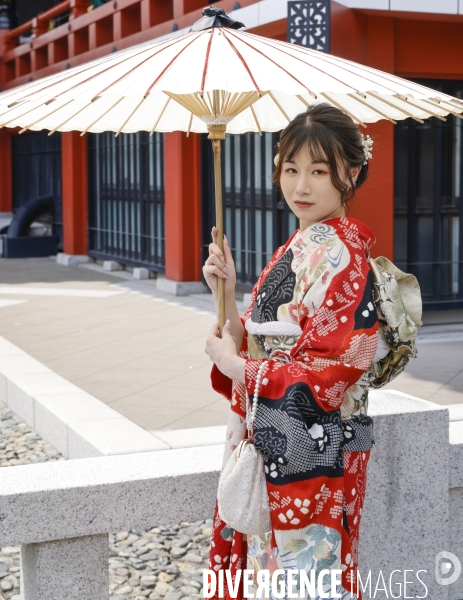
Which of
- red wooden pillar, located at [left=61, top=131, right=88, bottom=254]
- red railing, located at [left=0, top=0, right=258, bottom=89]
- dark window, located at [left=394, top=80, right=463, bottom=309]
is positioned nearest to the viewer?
dark window, located at [left=394, top=80, right=463, bottom=309]

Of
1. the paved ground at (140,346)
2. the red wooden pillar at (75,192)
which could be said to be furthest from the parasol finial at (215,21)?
the red wooden pillar at (75,192)

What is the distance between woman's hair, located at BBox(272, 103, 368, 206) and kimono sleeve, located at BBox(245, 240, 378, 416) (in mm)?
233

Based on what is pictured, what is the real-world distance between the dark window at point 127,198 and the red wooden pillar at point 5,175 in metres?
6.32

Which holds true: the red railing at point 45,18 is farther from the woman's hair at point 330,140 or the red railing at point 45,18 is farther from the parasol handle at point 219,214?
the woman's hair at point 330,140

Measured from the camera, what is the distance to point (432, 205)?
9.29 meters

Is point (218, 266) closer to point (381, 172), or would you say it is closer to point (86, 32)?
point (381, 172)

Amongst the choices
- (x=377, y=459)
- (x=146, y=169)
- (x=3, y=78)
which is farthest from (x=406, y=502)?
(x=3, y=78)

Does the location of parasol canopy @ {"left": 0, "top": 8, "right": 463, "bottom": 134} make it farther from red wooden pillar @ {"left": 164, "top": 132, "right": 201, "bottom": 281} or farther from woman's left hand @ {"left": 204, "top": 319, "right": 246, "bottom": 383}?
red wooden pillar @ {"left": 164, "top": 132, "right": 201, "bottom": 281}

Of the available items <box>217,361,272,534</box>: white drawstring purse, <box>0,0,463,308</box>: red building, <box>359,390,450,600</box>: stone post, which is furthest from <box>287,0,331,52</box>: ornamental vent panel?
<box>217,361,272,534</box>: white drawstring purse

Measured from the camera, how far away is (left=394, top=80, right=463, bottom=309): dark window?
9117mm

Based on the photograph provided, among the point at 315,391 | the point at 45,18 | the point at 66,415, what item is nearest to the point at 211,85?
the point at 315,391

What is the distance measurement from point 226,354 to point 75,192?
47.1ft

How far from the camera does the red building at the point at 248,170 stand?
28.3 ft

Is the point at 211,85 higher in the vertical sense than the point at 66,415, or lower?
higher
